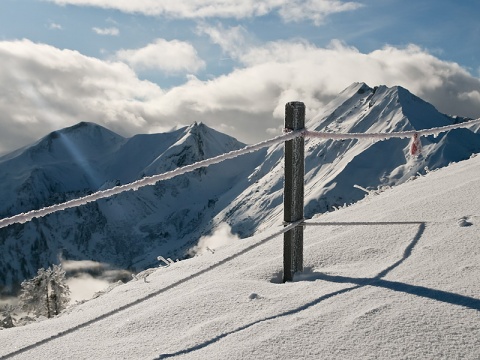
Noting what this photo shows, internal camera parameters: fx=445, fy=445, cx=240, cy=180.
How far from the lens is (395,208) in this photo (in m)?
6.00

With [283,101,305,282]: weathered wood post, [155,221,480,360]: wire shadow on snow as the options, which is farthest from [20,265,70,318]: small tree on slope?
[155,221,480,360]: wire shadow on snow

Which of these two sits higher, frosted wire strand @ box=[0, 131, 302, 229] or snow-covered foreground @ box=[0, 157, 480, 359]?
frosted wire strand @ box=[0, 131, 302, 229]

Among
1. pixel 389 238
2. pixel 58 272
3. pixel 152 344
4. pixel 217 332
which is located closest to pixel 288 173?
pixel 389 238

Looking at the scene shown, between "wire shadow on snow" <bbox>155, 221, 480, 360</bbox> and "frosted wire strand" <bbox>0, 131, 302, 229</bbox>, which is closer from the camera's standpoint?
"wire shadow on snow" <bbox>155, 221, 480, 360</bbox>

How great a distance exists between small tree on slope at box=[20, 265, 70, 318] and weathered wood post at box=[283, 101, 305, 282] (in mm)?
31610

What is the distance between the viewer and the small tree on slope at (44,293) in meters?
32.8

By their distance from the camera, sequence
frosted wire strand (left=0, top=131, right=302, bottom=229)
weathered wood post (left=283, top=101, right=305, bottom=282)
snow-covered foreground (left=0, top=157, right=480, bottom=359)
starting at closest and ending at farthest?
snow-covered foreground (left=0, top=157, right=480, bottom=359), frosted wire strand (left=0, top=131, right=302, bottom=229), weathered wood post (left=283, top=101, right=305, bottom=282)

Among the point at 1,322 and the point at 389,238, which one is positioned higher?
the point at 389,238

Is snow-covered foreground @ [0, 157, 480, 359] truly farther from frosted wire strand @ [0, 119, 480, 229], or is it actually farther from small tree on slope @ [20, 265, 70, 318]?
small tree on slope @ [20, 265, 70, 318]

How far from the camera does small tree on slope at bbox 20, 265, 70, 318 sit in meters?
32.8

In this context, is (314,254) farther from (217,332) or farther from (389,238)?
(217,332)

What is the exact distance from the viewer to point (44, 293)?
3369 cm

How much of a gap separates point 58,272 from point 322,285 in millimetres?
34094

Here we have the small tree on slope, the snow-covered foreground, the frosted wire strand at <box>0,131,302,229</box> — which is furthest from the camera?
the small tree on slope
